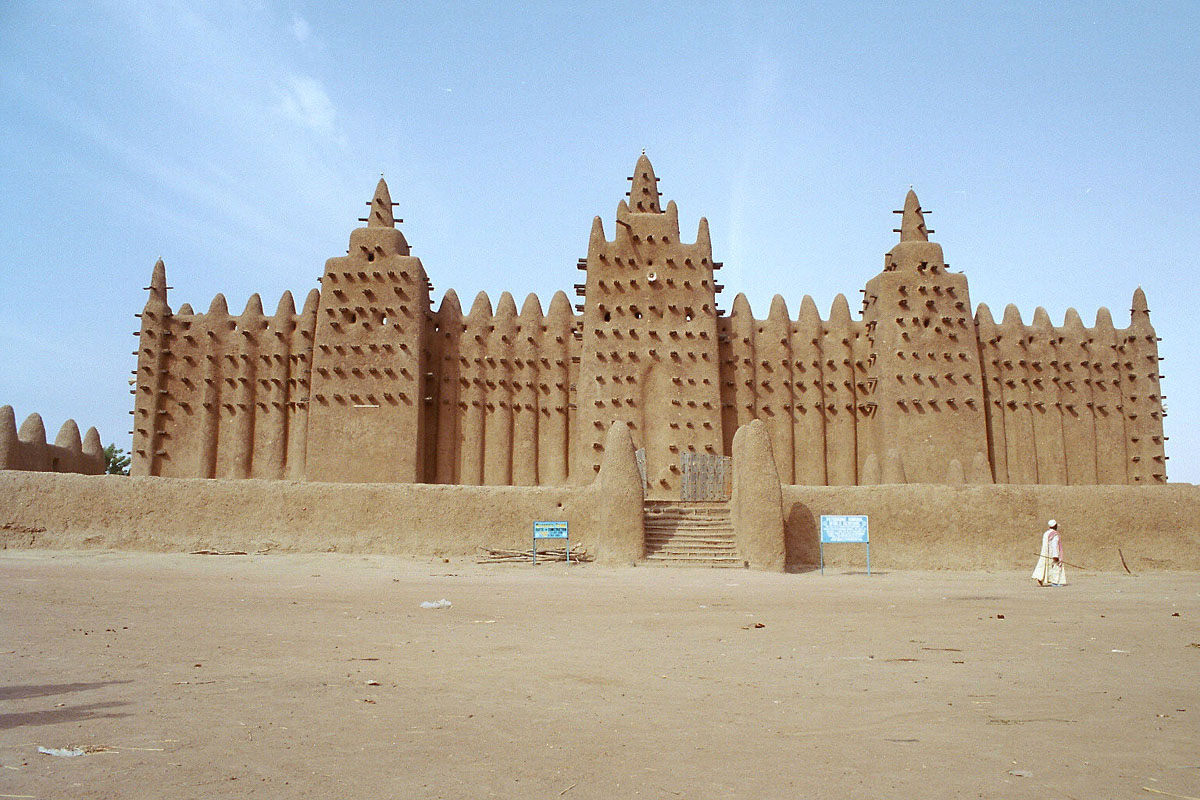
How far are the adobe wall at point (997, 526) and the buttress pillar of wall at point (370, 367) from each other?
522 inches

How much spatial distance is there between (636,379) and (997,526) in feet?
39.4

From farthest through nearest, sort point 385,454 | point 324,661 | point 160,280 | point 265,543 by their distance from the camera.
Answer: point 160,280, point 385,454, point 265,543, point 324,661

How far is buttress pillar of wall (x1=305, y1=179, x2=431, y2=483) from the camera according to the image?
27250 mm

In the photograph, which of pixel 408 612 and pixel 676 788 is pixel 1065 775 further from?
pixel 408 612

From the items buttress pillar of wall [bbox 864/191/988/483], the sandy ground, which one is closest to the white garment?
the sandy ground

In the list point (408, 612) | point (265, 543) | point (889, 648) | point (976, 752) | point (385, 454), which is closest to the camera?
point (976, 752)

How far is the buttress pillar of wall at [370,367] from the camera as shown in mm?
27250

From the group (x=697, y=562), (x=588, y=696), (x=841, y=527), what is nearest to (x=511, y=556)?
(x=697, y=562)

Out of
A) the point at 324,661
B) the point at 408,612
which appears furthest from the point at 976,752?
the point at 408,612

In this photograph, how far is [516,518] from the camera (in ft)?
60.1

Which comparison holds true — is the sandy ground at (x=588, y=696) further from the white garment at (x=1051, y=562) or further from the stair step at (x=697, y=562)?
the stair step at (x=697, y=562)

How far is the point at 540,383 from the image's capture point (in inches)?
1129

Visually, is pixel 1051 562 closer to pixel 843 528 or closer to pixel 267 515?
pixel 843 528

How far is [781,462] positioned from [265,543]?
16258 millimetres
